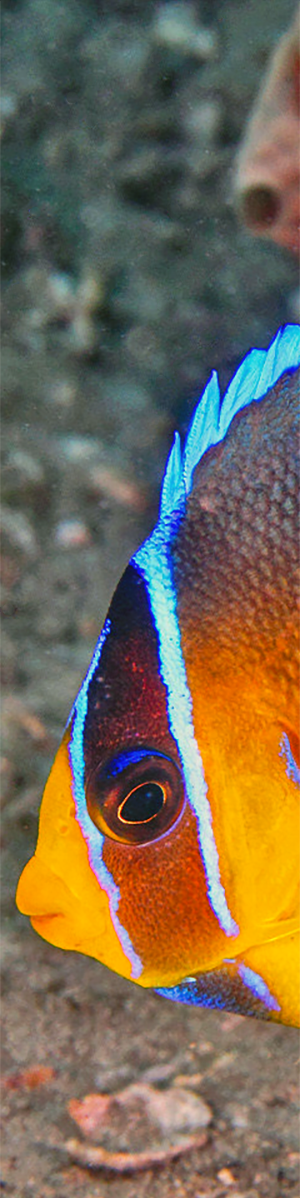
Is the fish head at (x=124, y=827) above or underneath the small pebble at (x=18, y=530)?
underneath

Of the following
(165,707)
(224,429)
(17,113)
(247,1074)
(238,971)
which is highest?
(17,113)

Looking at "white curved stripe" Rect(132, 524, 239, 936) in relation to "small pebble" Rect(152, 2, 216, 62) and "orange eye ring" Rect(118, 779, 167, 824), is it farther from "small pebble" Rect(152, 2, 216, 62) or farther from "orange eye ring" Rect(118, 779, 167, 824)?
"small pebble" Rect(152, 2, 216, 62)

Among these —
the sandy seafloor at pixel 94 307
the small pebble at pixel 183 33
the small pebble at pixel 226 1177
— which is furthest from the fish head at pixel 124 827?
the small pebble at pixel 183 33

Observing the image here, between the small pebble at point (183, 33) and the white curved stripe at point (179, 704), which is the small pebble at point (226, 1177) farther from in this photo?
the small pebble at point (183, 33)

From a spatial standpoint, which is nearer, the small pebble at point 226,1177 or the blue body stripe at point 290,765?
the blue body stripe at point 290,765

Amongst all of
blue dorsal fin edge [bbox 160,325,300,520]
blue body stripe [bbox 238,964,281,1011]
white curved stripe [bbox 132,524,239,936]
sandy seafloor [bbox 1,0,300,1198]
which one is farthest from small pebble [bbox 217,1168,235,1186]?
blue dorsal fin edge [bbox 160,325,300,520]

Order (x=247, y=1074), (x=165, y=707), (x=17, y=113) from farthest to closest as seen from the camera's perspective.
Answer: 1. (x=17, y=113)
2. (x=247, y=1074)
3. (x=165, y=707)

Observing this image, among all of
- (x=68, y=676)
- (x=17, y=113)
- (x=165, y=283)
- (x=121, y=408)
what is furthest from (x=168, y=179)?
(x=68, y=676)

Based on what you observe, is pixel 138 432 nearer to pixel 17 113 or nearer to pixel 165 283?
pixel 165 283
